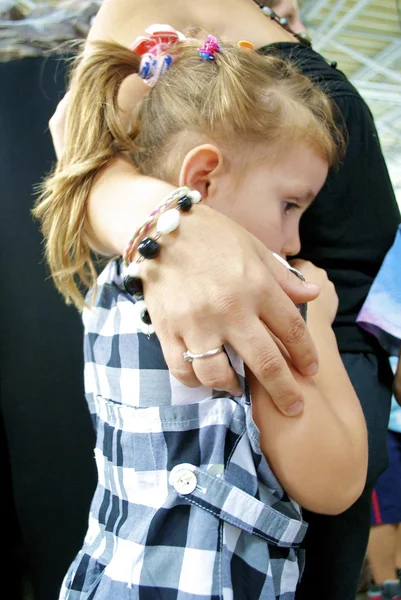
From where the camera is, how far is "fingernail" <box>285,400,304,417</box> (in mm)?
458

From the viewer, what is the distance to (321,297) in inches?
24.8

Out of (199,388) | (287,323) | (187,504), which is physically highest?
(287,323)

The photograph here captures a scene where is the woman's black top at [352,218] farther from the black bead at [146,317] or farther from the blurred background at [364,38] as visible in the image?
the blurred background at [364,38]

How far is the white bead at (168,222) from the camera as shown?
444 mm

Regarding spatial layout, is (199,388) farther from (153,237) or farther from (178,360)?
(153,237)

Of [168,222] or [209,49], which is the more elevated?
[209,49]

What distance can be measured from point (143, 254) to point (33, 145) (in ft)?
2.97

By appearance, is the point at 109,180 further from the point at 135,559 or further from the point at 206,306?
the point at 135,559

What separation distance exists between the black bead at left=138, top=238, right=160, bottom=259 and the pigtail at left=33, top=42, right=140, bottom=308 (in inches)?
8.1

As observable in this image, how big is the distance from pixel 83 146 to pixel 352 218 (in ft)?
1.51

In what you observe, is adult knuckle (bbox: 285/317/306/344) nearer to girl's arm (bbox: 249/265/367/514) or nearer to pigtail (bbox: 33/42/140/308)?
girl's arm (bbox: 249/265/367/514)

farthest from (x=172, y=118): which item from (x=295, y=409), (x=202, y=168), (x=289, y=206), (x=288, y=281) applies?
(x=295, y=409)

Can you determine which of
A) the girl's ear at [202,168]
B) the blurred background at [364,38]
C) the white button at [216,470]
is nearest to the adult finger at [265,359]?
the white button at [216,470]

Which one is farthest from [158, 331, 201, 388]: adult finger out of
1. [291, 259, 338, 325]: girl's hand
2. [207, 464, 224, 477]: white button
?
[291, 259, 338, 325]: girl's hand
